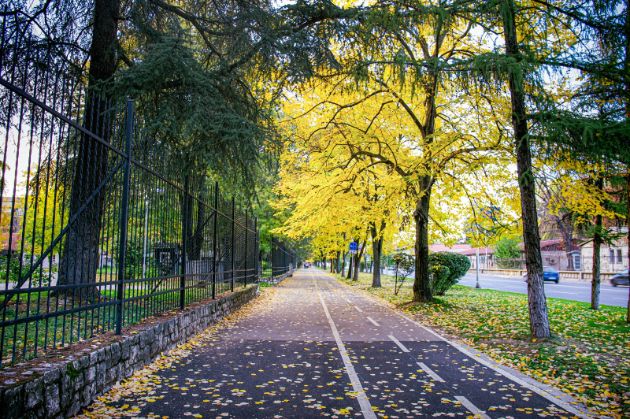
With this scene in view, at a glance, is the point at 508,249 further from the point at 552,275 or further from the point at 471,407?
the point at 471,407

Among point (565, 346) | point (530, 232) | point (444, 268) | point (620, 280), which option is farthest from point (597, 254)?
point (620, 280)

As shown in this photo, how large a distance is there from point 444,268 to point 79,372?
1695cm

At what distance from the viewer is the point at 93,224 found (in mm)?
5820

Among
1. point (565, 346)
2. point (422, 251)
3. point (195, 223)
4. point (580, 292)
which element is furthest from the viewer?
point (580, 292)

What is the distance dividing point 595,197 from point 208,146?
1172 cm

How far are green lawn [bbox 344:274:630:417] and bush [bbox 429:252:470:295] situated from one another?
412 centimetres

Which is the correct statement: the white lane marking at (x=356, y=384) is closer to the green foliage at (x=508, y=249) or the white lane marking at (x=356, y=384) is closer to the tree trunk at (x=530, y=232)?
the tree trunk at (x=530, y=232)

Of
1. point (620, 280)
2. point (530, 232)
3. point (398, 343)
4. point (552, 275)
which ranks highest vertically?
point (530, 232)

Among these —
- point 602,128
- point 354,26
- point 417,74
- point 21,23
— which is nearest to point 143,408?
point 417,74

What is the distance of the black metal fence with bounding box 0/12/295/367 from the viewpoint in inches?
185

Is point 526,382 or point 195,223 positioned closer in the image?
point 526,382

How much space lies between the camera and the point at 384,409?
4.89 metres

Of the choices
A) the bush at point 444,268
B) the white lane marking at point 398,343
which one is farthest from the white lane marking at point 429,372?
the bush at point 444,268

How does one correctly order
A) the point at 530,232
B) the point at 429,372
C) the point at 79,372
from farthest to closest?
the point at 530,232, the point at 429,372, the point at 79,372
